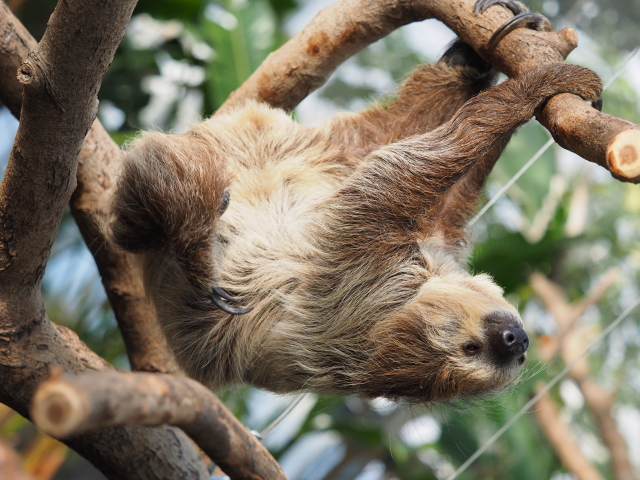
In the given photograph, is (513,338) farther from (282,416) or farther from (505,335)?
(282,416)

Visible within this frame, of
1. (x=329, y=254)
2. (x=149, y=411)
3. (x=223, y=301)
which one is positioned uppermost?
(x=329, y=254)

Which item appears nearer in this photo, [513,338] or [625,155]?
Result: [625,155]

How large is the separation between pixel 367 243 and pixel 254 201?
0.57 metres

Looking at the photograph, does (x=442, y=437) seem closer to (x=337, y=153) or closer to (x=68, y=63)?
(x=337, y=153)

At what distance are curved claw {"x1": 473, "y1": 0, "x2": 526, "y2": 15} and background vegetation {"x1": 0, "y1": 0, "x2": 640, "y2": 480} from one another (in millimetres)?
1376

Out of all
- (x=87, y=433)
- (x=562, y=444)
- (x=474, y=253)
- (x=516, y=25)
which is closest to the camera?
(x=87, y=433)

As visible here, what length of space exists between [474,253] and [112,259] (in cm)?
245

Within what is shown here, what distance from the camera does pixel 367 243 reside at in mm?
2494

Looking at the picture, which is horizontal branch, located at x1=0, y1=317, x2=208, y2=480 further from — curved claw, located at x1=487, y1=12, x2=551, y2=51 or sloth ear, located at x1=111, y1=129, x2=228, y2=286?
curved claw, located at x1=487, y1=12, x2=551, y2=51

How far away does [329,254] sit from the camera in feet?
8.34

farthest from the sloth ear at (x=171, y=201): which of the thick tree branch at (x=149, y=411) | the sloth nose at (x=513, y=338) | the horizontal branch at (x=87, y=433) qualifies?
the sloth nose at (x=513, y=338)

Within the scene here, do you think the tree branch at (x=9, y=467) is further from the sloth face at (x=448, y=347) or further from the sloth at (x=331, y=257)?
the sloth face at (x=448, y=347)

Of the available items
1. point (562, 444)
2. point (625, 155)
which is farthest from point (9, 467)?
point (562, 444)

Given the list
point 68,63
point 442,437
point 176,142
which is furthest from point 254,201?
point 442,437
